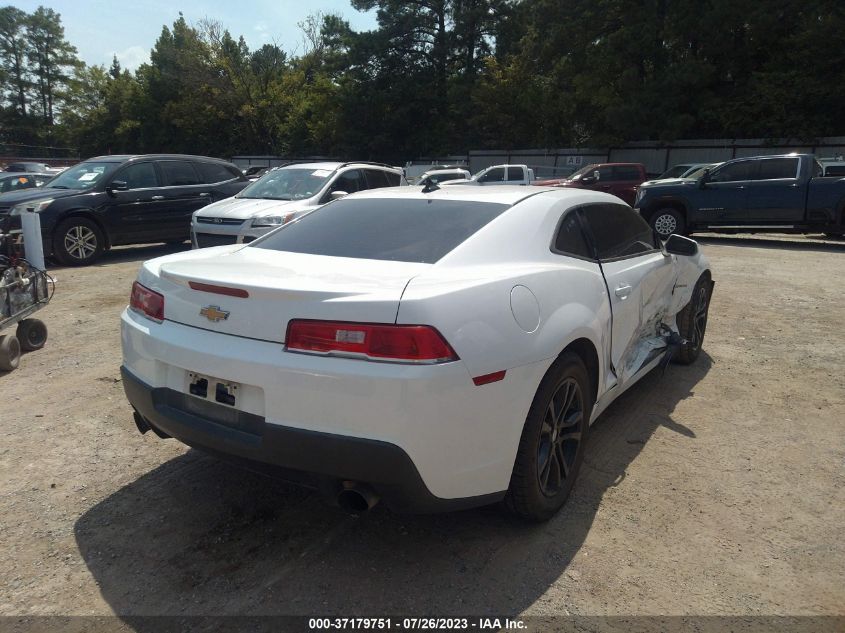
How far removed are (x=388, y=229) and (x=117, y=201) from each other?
9000 millimetres

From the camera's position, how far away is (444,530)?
2.90m

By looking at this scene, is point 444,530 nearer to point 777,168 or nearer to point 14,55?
point 777,168

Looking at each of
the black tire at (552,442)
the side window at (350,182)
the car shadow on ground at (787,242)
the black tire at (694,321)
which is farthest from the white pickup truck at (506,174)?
the black tire at (552,442)

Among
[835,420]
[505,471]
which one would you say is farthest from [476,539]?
[835,420]

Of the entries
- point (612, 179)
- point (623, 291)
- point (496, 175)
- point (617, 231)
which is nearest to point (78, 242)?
point (617, 231)

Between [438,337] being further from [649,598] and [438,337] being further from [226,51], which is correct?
[226,51]

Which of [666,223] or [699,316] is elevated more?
[666,223]

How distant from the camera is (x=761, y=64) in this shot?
27.8 metres

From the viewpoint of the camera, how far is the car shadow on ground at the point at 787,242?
13.5 metres

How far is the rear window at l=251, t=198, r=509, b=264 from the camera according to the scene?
9.68 feet

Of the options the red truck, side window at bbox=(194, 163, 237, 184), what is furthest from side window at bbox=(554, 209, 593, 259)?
the red truck

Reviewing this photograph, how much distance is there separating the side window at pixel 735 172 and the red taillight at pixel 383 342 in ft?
45.0

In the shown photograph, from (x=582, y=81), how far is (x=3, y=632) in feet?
107

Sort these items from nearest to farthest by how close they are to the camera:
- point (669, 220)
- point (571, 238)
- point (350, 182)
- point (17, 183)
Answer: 1. point (571, 238)
2. point (350, 182)
3. point (669, 220)
4. point (17, 183)
